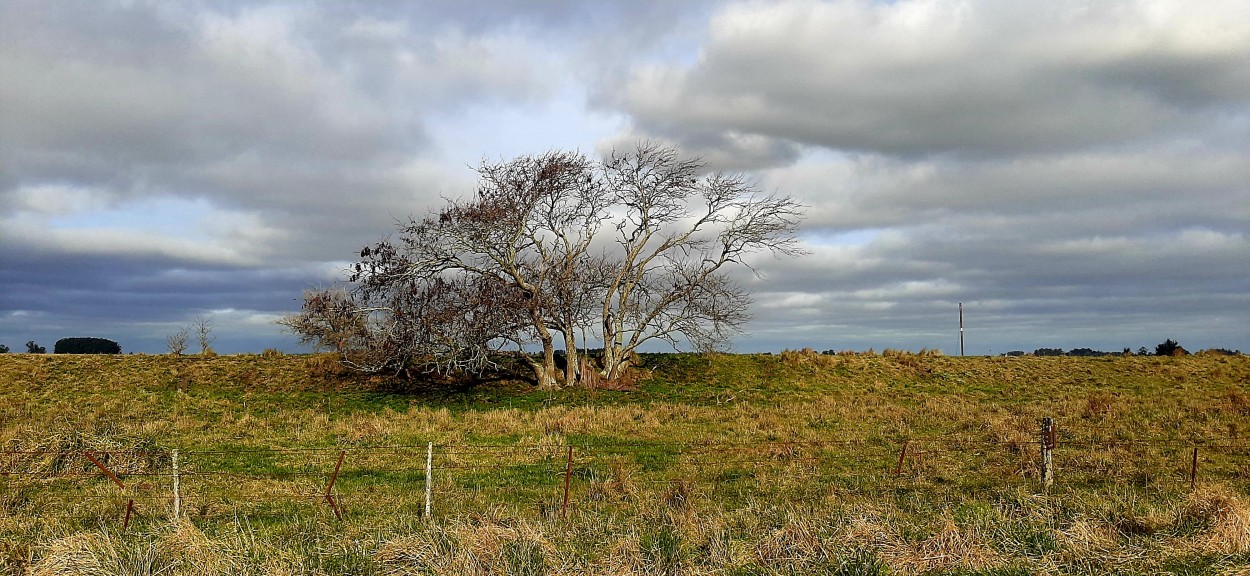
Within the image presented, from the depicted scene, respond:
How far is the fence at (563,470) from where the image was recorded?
44.0 ft

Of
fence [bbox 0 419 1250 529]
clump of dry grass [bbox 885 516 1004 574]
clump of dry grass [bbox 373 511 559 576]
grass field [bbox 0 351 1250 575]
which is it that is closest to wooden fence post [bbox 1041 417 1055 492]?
fence [bbox 0 419 1250 529]

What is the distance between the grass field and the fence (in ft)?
0.29

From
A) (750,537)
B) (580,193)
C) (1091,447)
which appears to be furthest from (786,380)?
(750,537)

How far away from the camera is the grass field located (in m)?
8.76

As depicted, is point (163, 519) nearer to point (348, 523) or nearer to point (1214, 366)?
point (348, 523)

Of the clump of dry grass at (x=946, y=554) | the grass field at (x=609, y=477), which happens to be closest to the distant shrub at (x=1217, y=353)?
the grass field at (x=609, y=477)

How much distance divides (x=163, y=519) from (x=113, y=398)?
2204 cm

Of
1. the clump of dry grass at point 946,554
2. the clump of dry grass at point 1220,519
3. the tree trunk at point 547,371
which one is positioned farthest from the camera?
the tree trunk at point 547,371

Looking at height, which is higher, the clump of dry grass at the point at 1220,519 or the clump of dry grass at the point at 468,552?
the clump of dry grass at the point at 1220,519

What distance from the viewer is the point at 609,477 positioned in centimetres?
1525

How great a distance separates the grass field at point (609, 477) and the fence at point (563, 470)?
0.09 metres

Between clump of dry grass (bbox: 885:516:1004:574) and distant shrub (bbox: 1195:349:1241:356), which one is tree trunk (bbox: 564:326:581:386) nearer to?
clump of dry grass (bbox: 885:516:1004:574)

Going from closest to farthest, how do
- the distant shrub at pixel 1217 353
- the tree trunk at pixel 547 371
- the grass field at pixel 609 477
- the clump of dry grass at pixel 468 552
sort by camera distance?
the clump of dry grass at pixel 468 552 < the grass field at pixel 609 477 < the tree trunk at pixel 547 371 < the distant shrub at pixel 1217 353

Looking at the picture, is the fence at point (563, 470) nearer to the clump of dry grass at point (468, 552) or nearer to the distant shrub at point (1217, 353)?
the clump of dry grass at point (468, 552)
